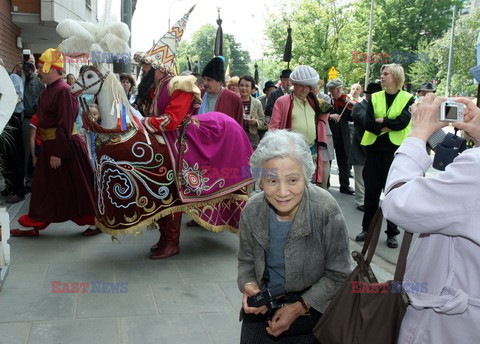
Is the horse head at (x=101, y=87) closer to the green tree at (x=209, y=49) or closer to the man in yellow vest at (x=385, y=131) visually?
the man in yellow vest at (x=385, y=131)

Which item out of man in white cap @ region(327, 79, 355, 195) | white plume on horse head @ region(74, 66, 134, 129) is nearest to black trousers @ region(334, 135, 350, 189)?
man in white cap @ region(327, 79, 355, 195)

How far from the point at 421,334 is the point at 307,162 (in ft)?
2.93

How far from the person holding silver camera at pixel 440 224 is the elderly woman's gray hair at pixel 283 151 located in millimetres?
575

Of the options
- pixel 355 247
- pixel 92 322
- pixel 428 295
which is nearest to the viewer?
pixel 428 295

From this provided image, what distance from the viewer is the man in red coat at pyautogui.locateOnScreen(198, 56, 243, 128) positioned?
6.48 meters

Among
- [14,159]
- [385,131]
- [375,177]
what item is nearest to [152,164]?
[375,177]

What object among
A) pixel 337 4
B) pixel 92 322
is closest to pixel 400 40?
pixel 337 4

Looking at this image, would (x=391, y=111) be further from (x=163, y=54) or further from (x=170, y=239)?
(x=170, y=239)

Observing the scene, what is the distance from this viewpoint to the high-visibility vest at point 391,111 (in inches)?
225

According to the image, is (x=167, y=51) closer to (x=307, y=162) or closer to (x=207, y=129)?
(x=207, y=129)

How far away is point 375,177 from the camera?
5.75 meters

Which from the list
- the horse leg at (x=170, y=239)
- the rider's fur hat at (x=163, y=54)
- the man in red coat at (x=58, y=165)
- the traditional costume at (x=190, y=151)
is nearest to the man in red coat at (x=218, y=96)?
the traditional costume at (x=190, y=151)

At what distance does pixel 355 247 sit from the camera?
5.84m

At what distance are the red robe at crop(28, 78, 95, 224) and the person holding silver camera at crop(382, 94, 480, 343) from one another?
4.46m
